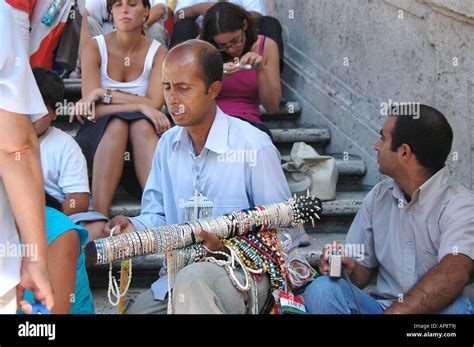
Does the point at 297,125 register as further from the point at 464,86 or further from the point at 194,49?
the point at 194,49

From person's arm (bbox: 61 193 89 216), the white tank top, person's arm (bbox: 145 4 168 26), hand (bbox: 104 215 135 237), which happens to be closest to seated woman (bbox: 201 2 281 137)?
the white tank top

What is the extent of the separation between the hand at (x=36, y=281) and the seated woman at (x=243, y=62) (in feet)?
7.66

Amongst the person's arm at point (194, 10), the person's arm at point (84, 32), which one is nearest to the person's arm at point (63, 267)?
the person's arm at point (84, 32)

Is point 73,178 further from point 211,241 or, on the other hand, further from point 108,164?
point 211,241

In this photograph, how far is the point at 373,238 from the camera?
332 cm

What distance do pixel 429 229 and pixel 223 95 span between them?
1.87 meters

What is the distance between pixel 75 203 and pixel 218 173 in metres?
1.01

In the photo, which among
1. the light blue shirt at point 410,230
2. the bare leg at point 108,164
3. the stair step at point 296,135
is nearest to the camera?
the light blue shirt at point 410,230

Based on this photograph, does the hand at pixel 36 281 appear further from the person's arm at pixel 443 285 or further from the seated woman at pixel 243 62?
the seated woman at pixel 243 62

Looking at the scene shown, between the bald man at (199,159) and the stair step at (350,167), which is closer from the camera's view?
the bald man at (199,159)

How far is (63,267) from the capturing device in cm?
281

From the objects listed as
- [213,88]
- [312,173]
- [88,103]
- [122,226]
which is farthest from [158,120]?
[122,226]

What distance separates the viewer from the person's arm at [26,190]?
2078 mm
